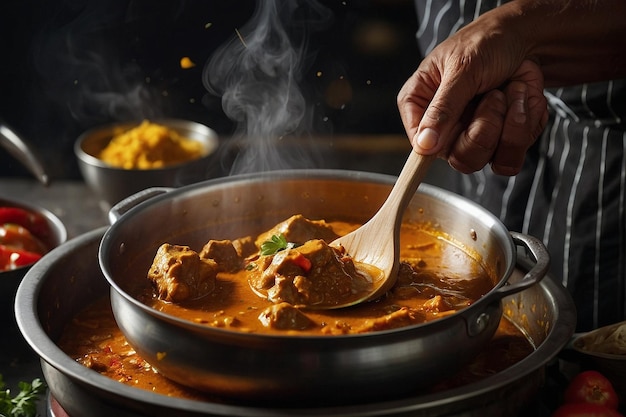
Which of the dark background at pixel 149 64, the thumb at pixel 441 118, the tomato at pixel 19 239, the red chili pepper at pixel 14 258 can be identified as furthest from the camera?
the dark background at pixel 149 64

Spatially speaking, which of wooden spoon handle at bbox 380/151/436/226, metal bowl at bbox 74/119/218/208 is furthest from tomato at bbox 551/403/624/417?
metal bowl at bbox 74/119/218/208

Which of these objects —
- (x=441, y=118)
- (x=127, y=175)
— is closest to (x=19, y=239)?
(x=127, y=175)

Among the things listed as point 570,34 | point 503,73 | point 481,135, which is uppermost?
point 570,34

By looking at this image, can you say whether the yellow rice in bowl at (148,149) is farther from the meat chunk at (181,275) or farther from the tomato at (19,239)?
the meat chunk at (181,275)

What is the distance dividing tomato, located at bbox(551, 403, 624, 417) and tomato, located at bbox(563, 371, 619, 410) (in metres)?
0.04

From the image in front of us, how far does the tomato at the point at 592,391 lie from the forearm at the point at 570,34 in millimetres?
1028

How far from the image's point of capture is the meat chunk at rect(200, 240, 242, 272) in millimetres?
2078

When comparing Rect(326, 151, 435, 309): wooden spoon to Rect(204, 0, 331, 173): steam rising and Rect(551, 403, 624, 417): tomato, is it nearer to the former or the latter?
Rect(551, 403, 624, 417): tomato

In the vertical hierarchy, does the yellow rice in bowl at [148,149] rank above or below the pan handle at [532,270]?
below

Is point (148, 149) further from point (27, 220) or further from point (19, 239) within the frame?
point (19, 239)

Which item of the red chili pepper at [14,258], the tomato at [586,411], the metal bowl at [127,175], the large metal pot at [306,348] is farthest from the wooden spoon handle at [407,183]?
the metal bowl at [127,175]

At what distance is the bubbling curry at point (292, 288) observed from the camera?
5.84ft

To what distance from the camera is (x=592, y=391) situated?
72.5 inches

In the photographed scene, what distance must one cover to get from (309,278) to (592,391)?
742mm
